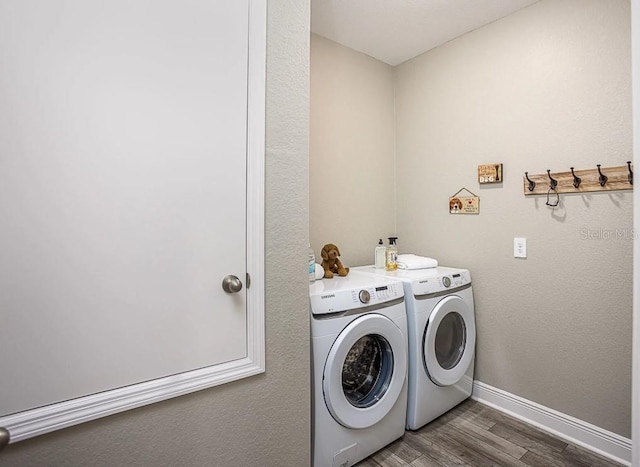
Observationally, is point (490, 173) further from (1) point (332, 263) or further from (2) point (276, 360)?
(2) point (276, 360)

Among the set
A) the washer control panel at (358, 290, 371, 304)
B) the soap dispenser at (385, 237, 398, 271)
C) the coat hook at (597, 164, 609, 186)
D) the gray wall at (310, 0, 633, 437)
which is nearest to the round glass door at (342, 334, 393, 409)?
the washer control panel at (358, 290, 371, 304)

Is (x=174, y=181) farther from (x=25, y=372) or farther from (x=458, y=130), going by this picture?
(x=458, y=130)

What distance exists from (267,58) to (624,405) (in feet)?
7.71

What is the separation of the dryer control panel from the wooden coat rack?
634 mm

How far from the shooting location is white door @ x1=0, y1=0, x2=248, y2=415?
848 millimetres

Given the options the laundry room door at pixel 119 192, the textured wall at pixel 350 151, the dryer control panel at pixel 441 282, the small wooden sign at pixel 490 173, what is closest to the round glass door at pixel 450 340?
the dryer control panel at pixel 441 282

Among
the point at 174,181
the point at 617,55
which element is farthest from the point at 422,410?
the point at 617,55

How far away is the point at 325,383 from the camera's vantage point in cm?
145

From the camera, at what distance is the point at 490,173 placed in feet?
6.93

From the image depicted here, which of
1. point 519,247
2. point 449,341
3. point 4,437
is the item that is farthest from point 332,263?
point 4,437

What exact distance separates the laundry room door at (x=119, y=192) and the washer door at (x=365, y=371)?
0.50m

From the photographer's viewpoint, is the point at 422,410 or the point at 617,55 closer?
the point at 617,55

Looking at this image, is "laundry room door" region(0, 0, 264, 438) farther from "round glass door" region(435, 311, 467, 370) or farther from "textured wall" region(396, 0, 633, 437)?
"textured wall" region(396, 0, 633, 437)

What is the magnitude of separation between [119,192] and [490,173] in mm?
2072
